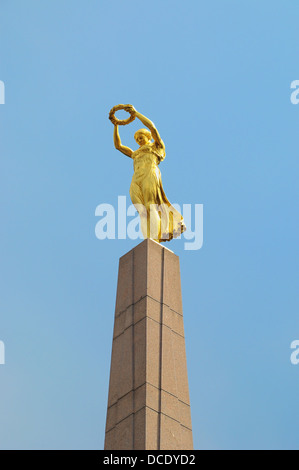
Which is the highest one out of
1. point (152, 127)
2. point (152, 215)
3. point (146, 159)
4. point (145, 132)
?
point (145, 132)

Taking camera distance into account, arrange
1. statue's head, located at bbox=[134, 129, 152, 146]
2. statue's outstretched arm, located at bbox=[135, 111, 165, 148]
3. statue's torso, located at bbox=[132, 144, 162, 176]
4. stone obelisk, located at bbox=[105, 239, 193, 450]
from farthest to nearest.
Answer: statue's head, located at bbox=[134, 129, 152, 146]
statue's outstretched arm, located at bbox=[135, 111, 165, 148]
statue's torso, located at bbox=[132, 144, 162, 176]
stone obelisk, located at bbox=[105, 239, 193, 450]

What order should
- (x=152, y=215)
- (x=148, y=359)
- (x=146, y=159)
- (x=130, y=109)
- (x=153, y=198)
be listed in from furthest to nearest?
(x=130, y=109), (x=146, y=159), (x=153, y=198), (x=152, y=215), (x=148, y=359)

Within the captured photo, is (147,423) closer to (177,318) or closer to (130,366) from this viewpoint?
(130,366)

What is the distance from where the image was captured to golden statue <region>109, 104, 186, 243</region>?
76.9ft

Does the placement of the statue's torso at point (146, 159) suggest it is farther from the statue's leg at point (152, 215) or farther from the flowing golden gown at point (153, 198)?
the statue's leg at point (152, 215)

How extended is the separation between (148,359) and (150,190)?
5.06 meters

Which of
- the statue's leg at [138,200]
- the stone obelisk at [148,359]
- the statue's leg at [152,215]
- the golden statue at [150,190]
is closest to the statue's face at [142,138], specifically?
the golden statue at [150,190]

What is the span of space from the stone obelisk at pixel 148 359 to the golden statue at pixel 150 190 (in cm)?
83

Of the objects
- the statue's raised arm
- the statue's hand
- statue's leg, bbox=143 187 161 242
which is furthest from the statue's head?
statue's leg, bbox=143 187 161 242

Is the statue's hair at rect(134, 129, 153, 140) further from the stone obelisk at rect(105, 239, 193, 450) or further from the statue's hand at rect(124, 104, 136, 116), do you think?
the stone obelisk at rect(105, 239, 193, 450)

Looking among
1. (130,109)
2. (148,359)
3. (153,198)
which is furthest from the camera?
(130,109)

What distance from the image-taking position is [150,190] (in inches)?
938

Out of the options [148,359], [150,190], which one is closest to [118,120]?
[150,190]

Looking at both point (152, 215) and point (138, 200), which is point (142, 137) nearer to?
point (138, 200)
